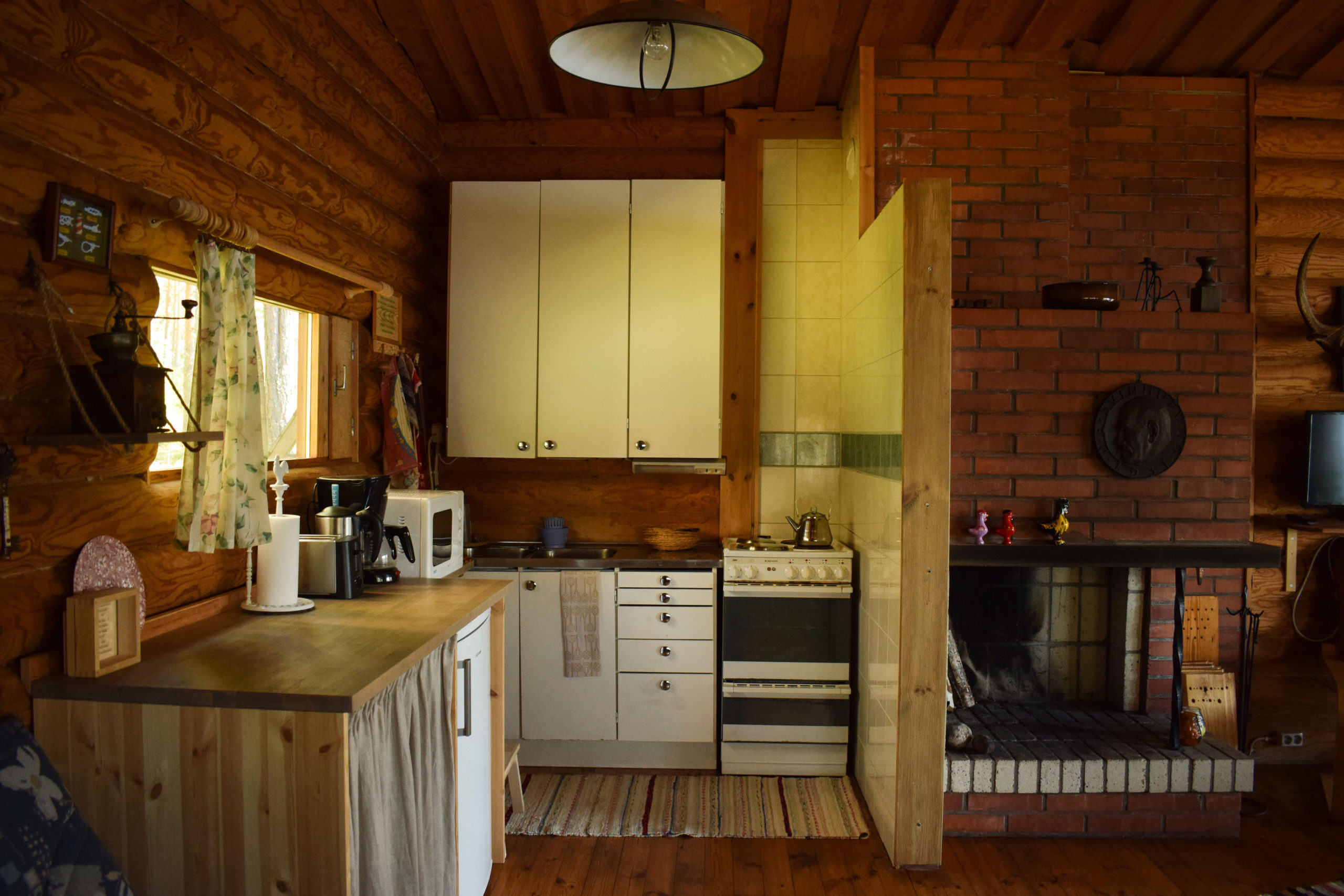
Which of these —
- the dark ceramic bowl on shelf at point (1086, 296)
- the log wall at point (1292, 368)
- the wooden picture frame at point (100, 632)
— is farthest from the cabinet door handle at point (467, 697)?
the log wall at point (1292, 368)

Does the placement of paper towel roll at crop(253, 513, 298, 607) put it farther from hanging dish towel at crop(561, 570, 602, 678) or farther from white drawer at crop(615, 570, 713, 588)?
white drawer at crop(615, 570, 713, 588)

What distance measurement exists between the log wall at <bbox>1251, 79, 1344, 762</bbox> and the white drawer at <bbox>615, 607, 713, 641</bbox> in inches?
95.2

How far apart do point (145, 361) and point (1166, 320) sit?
3391mm

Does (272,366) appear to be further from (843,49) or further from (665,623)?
(843,49)

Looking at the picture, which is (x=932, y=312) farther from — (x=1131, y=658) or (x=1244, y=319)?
(x=1131, y=658)

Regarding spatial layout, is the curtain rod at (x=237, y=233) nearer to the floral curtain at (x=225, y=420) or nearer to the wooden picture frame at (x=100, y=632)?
the floral curtain at (x=225, y=420)

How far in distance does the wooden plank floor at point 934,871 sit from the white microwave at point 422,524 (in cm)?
100

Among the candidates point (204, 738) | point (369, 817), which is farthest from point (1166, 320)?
point (204, 738)

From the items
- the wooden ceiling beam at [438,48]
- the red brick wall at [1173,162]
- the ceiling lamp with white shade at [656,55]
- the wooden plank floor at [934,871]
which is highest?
the wooden ceiling beam at [438,48]

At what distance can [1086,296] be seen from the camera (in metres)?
3.29

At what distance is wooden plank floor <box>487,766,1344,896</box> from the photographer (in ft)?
9.02

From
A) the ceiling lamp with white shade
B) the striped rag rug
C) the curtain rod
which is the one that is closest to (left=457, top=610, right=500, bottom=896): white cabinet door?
the striped rag rug

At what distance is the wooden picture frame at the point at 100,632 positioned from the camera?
173cm

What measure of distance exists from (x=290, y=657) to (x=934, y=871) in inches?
85.4
